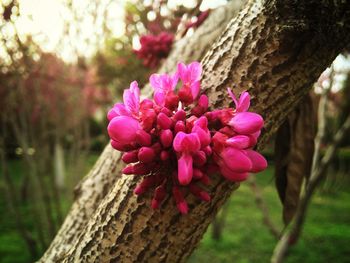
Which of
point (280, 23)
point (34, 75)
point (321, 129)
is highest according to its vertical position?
point (34, 75)

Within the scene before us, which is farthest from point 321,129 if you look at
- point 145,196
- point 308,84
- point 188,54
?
point 145,196

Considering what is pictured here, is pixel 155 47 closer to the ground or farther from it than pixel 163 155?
farther from it

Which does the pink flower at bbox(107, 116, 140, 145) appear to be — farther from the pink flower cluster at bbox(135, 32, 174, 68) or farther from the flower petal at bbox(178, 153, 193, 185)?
the pink flower cluster at bbox(135, 32, 174, 68)

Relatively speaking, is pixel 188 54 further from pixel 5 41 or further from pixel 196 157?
pixel 5 41

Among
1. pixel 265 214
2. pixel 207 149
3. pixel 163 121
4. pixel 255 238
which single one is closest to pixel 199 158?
pixel 207 149

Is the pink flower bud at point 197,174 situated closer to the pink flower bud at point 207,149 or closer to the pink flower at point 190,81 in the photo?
the pink flower bud at point 207,149

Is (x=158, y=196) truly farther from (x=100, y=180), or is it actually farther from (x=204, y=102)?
(x=100, y=180)

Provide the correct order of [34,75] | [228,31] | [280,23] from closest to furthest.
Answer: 1. [280,23]
2. [228,31]
3. [34,75]
